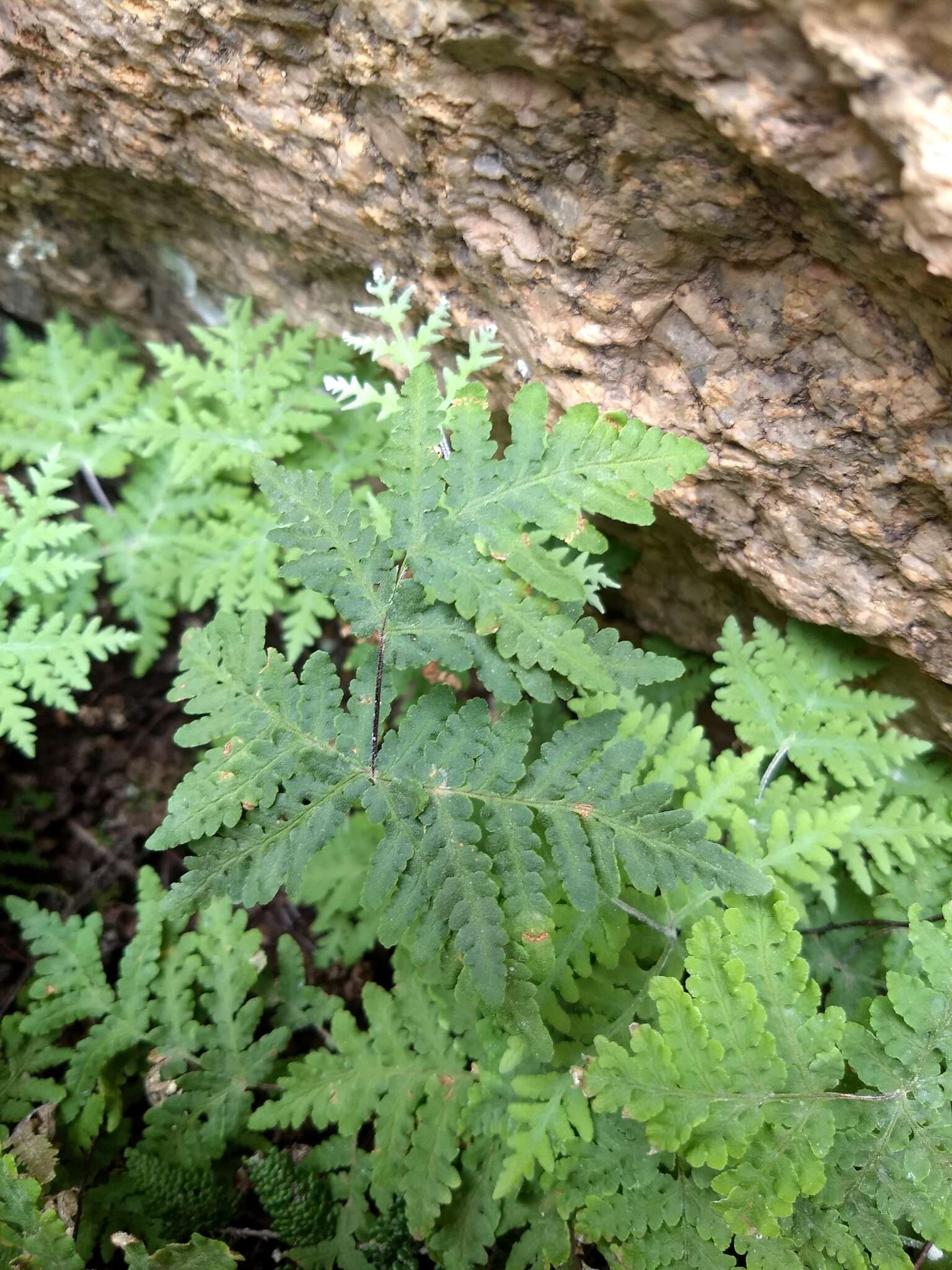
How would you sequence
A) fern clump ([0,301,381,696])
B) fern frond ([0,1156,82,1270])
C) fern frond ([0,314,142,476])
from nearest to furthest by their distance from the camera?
fern frond ([0,1156,82,1270]) → fern clump ([0,301,381,696]) → fern frond ([0,314,142,476])

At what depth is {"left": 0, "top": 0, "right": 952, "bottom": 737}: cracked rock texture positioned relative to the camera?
1.54 meters

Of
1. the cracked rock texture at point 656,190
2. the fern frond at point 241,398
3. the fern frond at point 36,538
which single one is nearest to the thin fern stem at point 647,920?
the cracked rock texture at point 656,190

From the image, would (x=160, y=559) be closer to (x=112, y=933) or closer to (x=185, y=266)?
(x=185, y=266)

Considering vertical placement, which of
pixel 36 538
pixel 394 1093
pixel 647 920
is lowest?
pixel 394 1093

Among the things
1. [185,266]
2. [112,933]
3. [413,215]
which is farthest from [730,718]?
[185,266]

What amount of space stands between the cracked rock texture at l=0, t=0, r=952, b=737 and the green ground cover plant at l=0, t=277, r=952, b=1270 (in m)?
0.29

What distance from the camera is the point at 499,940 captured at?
1.87 meters

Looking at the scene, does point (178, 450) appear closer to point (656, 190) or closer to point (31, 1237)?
point (656, 190)

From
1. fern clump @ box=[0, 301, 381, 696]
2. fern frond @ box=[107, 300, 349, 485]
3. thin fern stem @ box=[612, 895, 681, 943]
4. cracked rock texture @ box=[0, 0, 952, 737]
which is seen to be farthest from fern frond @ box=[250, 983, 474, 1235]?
fern frond @ box=[107, 300, 349, 485]

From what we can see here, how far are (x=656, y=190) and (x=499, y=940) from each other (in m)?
1.77

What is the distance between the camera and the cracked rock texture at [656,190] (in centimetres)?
154

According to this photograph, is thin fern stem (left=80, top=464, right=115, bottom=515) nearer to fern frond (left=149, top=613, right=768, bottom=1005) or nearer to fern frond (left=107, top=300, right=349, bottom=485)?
fern frond (left=107, top=300, right=349, bottom=485)

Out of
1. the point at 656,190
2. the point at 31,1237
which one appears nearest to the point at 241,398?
the point at 656,190

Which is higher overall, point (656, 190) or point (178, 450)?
point (656, 190)
